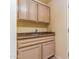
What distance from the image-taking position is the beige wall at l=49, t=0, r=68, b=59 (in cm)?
383

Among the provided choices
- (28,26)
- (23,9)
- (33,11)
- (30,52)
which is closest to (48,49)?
(28,26)

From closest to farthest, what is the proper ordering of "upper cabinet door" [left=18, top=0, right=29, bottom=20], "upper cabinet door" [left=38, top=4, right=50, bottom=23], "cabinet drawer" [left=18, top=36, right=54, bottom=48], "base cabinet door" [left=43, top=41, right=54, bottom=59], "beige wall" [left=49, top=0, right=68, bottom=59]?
"cabinet drawer" [left=18, top=36, right=54, bottom=48] → "upper cabinet door" [left=18, top=0, right=29, bottom=20] → "base cabinet door" [left=43, top=41, right=54, bottom=59] → "upper cabinet door" [left=38, top=4, right=50, bottom=23] → "beige wall" [left=49, top=0, right=68, bottom=59]

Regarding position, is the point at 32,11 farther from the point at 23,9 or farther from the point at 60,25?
the point at 60,25

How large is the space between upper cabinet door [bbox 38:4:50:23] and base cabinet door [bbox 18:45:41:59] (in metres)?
1.13

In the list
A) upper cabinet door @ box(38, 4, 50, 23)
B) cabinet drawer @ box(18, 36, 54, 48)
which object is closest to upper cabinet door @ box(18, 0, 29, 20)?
cabinet drawer @ box(18, 36, 54, 48)

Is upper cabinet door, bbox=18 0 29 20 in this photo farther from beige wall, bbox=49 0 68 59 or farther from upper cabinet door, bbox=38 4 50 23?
beige wall, bbox=49 0 68 59

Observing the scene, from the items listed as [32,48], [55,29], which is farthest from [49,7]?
[32,48]

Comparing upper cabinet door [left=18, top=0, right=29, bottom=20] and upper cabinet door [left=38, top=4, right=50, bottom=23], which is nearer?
upper cabinet door [left=18, top=0, right=29, bottom=20]

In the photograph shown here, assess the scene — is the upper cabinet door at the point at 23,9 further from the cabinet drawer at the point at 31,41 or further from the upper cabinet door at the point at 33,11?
the cabinet drawer at the point at 31,41
